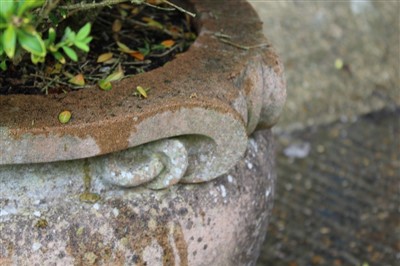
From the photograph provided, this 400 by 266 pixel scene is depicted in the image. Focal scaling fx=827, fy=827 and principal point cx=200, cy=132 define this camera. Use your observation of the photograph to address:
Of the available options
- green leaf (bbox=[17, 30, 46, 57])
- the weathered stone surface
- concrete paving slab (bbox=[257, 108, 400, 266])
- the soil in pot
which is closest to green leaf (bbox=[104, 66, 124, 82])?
the soil in pot

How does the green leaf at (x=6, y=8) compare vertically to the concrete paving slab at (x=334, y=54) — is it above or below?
above

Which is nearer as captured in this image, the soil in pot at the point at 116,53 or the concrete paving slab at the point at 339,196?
the soil in pot at the point at 116,53

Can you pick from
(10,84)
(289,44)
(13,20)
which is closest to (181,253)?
(10,84)

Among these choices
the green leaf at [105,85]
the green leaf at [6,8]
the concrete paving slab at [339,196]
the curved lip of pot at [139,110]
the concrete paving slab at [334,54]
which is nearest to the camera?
the green leaf at [6,8]

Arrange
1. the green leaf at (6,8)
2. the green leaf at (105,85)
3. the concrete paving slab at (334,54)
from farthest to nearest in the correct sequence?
the concrete paving slab at (334,54) < the green leaf at (105,85) < the green leaf at (6,8)

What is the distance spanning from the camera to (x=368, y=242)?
2.75 metres

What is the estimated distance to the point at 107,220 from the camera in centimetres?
145

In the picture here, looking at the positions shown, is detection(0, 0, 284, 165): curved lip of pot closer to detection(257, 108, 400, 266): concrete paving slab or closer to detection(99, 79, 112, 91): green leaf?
detection(99, 79, 112, 91): green leaf

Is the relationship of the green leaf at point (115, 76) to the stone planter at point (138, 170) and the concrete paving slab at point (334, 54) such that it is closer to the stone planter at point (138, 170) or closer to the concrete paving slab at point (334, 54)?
the stone planter at point (138, 170)

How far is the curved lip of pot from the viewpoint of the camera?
1.34m

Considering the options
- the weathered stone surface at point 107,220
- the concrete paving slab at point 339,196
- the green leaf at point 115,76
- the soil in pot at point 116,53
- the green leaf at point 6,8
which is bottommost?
the concrete paving slab at point 339,196

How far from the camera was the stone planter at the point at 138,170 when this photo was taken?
1372 mm

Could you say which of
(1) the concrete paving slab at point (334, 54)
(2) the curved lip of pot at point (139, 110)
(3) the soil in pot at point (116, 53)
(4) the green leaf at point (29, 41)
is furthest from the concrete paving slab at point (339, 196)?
(4) the green leaf at point (29, 41)

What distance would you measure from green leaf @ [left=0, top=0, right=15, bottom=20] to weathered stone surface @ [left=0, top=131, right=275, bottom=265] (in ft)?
1.59
